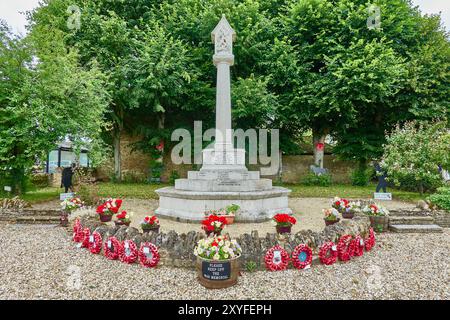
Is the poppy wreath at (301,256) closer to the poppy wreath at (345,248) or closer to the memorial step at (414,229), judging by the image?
the poppy wreath at (345,248)

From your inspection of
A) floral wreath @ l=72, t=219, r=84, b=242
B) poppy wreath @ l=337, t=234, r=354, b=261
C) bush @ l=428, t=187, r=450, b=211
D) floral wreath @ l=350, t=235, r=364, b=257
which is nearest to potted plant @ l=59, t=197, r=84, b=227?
floral wreath @ l=72, t=219, r=84, b=242

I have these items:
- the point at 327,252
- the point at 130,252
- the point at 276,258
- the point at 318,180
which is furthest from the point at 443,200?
the point at 130,252

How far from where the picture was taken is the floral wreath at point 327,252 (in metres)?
5.64

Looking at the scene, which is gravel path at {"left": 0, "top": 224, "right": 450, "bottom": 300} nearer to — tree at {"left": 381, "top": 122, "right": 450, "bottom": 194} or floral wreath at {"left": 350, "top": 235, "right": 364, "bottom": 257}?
floral wreath at {"left": 350, "top": 235, "right": 364, "bottom": 257}

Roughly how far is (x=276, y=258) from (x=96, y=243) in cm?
392

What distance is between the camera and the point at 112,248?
5953 millimetres

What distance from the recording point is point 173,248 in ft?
18.3

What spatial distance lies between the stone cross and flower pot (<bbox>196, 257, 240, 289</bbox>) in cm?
704

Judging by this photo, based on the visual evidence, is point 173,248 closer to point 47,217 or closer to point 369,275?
point 369,275

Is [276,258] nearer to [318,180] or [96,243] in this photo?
[96,243]

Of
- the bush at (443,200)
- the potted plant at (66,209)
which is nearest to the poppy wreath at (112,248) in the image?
the potted plant at (66,209)

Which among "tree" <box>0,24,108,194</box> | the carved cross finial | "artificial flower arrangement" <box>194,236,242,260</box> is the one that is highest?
the carved cross finial

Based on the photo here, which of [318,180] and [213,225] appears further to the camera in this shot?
[318,180]

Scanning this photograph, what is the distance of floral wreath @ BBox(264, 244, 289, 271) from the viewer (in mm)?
5297
